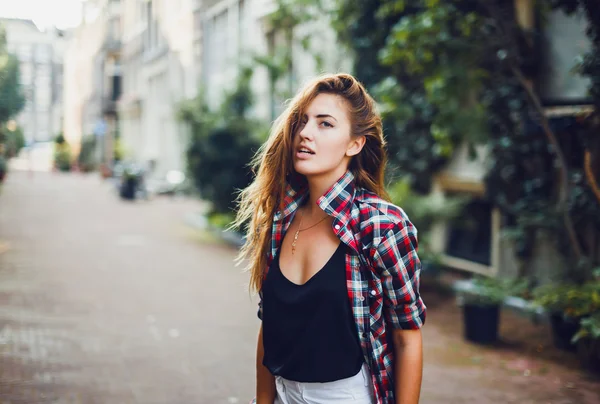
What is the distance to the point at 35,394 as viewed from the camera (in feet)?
18.4

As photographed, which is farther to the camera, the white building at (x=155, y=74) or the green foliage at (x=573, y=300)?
the white building at (x=155, y=74)

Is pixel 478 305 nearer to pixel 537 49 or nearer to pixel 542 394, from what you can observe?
pixel 542 394

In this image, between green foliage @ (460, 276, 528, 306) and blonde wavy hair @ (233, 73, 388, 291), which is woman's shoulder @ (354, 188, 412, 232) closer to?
blonde wavy hair @ (233, 73, 388, 291)

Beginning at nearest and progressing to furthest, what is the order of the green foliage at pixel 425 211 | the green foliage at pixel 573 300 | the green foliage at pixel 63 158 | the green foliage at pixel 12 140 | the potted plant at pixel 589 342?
the potted plant at pixel 589 342, the green foliage at pixel 573 300, the green foliage at pixel 425 211, the green foliage at pixel 12 140, the green foliage at pixel 63 158

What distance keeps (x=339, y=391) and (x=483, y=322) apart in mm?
5714

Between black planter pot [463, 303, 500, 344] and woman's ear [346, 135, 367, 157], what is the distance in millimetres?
5596

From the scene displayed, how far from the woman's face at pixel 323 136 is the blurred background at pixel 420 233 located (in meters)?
0.83

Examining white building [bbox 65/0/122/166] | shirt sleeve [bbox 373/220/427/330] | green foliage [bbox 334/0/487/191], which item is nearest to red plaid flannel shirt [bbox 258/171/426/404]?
shirt sleeve [bbox 373/220/427/330]

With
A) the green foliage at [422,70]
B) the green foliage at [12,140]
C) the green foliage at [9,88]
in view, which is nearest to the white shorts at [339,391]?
the green foliage at [422,70]

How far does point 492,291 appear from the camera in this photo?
764cm

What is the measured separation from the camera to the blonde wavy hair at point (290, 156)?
2270 mm

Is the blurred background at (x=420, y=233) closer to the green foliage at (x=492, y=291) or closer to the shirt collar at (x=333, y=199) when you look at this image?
the green foliage at (x=492, y=291)

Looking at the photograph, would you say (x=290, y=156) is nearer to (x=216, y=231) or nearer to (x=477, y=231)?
(x=477, y=231)

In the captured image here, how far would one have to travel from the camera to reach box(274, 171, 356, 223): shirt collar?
2.19 metres
